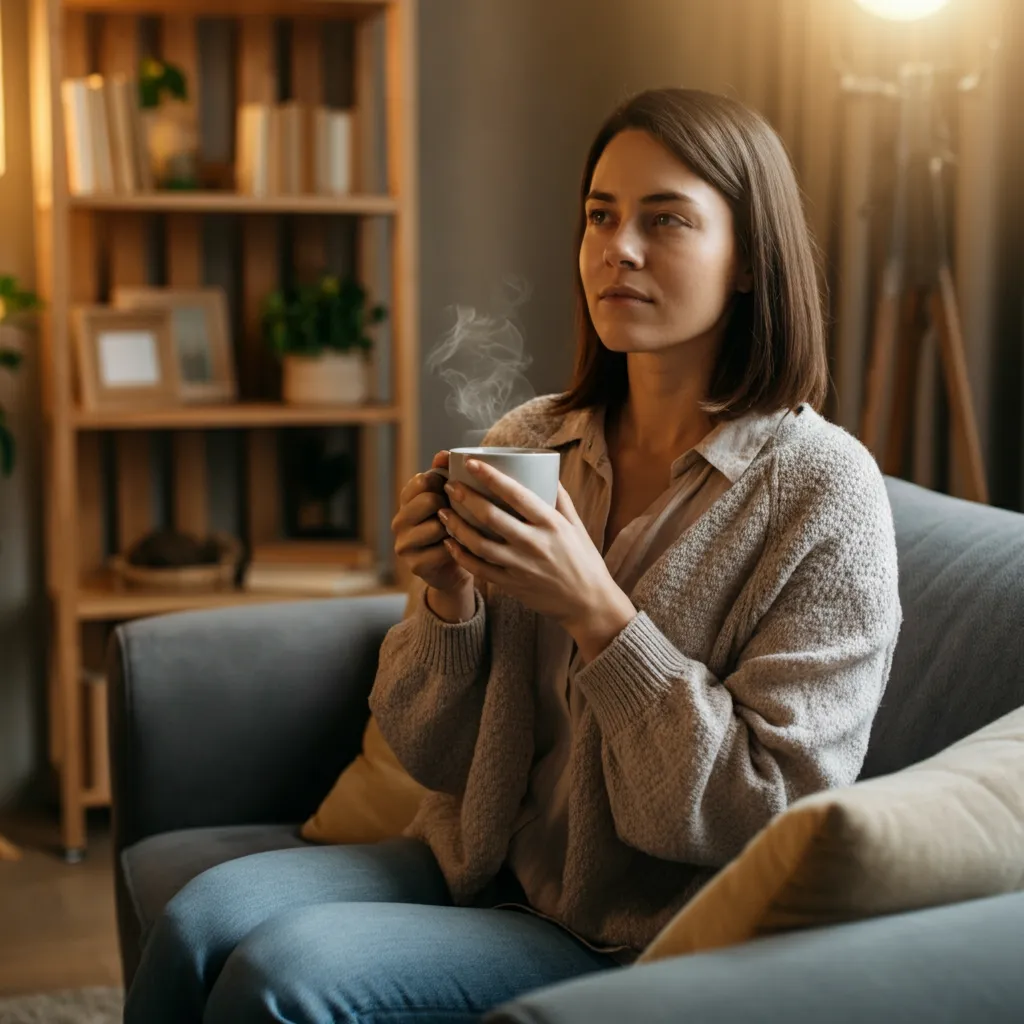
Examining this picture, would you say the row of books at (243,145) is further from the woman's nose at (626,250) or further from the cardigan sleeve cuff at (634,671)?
the cardigan sleeve cuff at (634,671)

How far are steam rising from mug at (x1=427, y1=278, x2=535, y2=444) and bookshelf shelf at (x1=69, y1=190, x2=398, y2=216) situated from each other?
1.64 ft

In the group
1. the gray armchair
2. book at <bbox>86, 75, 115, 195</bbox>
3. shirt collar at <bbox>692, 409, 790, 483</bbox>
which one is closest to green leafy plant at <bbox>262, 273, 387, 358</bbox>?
book at <bbox>86, 75, 115, 195</bbox>

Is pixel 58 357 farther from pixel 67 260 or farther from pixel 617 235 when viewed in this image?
pixel 617 235

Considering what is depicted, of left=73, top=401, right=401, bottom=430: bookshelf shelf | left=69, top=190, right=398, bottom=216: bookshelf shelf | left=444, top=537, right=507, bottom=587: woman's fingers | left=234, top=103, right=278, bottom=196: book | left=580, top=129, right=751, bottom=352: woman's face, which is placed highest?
left=234, top=103, right=278, bottom=196: book

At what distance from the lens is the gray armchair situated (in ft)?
2.43

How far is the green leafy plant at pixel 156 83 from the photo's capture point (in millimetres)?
2783

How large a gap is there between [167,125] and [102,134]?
138 mm

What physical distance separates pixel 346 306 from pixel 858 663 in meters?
1.84

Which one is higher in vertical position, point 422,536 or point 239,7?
point 239,7

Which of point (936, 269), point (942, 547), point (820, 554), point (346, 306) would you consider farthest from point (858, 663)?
point (346, 306)

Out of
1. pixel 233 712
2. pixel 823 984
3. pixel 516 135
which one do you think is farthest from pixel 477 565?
pixel 516 135

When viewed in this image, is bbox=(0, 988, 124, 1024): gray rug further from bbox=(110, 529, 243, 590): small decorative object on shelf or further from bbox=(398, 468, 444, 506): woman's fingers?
bbox=(398, 468, 444, 506): woman's fingers

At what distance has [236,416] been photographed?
2.79 m

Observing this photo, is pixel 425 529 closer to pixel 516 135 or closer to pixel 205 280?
pixel 205 280
